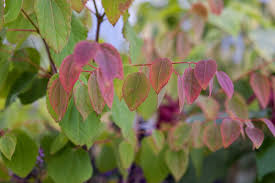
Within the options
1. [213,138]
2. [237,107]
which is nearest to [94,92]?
[213,138]

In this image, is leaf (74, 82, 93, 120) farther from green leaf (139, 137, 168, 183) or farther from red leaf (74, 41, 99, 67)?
green leaf (139, 137, 168, 183)

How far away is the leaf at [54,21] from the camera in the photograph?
1.19 ft

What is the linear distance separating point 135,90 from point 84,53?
0.11 metres

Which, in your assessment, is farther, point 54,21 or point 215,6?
point 215,6

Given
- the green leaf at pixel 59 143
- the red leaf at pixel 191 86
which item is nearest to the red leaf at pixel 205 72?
the red leaf at pixel 191 86

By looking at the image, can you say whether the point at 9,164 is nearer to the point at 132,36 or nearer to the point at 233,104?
the point at 132,36

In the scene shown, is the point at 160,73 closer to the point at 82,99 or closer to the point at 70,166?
the point at 82,99

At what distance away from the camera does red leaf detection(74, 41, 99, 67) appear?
270 mm

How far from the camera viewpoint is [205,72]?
35cm

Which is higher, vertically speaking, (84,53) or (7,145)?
A: (84,53)

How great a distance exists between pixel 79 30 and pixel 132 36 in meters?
0.08

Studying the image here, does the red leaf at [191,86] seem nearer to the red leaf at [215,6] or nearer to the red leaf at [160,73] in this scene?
the red leaf at [160,73]

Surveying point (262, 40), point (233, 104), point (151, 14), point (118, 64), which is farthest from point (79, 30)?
point (151, 14)

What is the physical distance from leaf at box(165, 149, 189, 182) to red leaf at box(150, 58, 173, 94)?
267 mm
